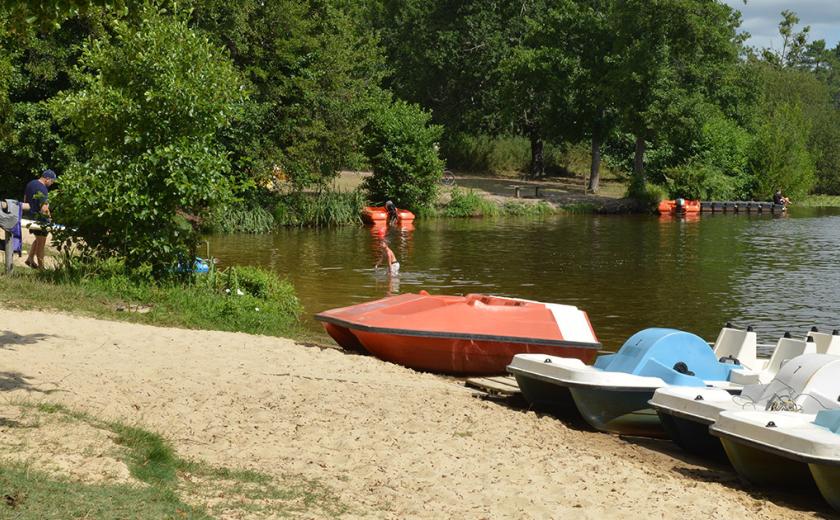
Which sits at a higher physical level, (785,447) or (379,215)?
(785,447)

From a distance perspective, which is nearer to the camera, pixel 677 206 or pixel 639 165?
pixel 677 206

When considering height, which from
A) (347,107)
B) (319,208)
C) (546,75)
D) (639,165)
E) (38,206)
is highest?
(546,75)

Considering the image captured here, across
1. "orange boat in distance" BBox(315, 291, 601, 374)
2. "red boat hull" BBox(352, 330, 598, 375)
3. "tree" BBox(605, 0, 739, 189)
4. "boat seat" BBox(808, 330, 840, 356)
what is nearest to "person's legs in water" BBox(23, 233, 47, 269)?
"orange boat in distance" BBox(315, 291, 601, 374)

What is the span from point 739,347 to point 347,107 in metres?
28.6

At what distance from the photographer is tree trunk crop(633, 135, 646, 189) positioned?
185 feet

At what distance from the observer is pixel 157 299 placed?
16.1m

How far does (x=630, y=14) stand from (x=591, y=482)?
158 feet

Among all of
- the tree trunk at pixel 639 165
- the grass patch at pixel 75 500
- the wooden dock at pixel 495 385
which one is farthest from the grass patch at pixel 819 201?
the grass patch at pixel 75 500

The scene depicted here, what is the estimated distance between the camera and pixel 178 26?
17.5 metres

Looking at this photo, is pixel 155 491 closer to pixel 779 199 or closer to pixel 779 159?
pixel 779 199

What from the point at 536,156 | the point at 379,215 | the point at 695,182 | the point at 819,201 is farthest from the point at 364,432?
the point at 819,201

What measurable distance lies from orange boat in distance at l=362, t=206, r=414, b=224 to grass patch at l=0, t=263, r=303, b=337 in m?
24.1

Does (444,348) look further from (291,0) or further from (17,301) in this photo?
(291,0)

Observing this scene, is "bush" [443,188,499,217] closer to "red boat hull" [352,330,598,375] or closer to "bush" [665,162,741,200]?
"bush" [665,162,741,200]
